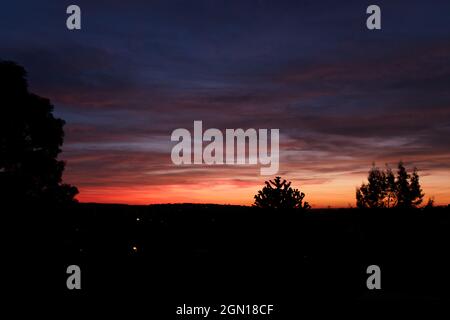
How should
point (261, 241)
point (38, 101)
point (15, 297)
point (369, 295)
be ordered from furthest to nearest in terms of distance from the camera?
1. point (38, 101)
2. point (261, 241)
3. point (15, 297)
4. point (369, 295)

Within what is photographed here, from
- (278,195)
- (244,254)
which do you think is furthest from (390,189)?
(244,254)

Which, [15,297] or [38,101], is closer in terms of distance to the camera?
[15,297]

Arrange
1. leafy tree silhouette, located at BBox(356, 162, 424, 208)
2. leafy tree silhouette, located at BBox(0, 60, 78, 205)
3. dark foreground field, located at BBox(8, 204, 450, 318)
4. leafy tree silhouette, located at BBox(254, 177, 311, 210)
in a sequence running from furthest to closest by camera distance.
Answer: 1. leafy tree silhouette, located at BBox(356, 162, 424, 208)
2. leafy tree silhouette, located at BBox(254, 177, 311, 210)
3. leafy tree silhouette, located at BBox(0, 60, 78, 205)
4. dark foreground field, located at BBox(8, 204, 450, 318)

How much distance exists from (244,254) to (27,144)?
32.6 ft

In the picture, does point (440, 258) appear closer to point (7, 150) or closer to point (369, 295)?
point (369, 295)

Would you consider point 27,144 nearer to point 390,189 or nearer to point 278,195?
point 278,195

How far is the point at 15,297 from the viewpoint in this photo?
1459 centimetres

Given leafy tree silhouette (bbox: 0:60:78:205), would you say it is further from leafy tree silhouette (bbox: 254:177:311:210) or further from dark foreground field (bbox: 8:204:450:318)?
leafy tree silhouette (bbox: 254:177:311:210)

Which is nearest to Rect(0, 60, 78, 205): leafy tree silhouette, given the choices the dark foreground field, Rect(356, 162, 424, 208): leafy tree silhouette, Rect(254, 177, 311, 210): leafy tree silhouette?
the dark foreground field

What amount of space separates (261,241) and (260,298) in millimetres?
3547

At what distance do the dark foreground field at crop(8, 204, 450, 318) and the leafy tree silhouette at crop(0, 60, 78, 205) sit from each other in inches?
98.9

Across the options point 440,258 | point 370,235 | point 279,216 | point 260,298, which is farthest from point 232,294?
point 440,258

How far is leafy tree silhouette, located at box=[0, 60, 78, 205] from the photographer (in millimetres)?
20047

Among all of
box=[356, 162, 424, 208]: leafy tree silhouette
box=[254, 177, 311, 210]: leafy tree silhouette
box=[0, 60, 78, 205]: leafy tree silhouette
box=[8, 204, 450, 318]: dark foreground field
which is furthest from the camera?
box=[356, 162, 424, 208]: leafy tree silhouette
